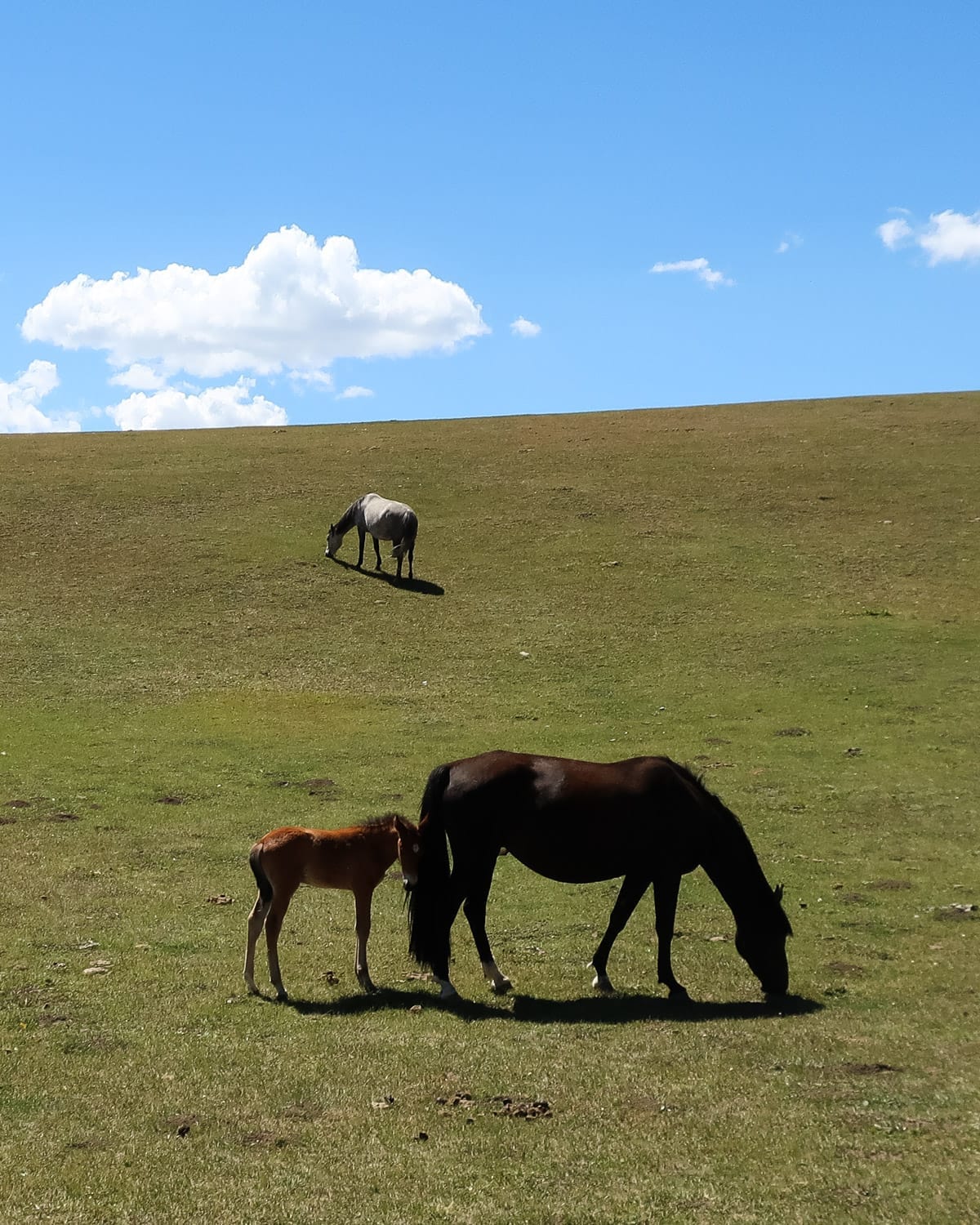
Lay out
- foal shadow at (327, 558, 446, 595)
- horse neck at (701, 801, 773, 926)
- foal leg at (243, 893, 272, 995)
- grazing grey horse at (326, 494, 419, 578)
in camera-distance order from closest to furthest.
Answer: foal leg at (243, 893, 272, 995) → horse neck at (701, 801, 773, 926) → foal shadow at (327, 558, 446, 595) → grazing grey horse at (326, 494, 419, 578)

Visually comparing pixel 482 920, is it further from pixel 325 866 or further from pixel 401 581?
pixel 401 581

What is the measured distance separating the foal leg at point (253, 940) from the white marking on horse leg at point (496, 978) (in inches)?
82.2

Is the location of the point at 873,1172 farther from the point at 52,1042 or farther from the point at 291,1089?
the point at 52,1042

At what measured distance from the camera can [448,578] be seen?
1403 inches

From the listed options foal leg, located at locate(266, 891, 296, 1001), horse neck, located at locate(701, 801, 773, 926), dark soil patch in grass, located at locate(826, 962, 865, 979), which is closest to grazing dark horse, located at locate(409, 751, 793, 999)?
horse neck, located at locate(701, 801, 773, 926)

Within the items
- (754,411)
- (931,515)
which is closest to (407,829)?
(931,515)

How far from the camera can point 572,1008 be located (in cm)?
1062

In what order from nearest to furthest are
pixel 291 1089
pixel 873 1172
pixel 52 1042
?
pixel 873 1172 → pixel 291 1089 → pixel 52 1042

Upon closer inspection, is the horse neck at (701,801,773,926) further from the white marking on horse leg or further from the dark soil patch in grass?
the white marking on horse leg

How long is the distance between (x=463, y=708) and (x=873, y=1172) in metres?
19.1

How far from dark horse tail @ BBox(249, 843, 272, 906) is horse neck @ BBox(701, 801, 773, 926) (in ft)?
13.5

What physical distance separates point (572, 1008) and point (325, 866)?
2599 mm

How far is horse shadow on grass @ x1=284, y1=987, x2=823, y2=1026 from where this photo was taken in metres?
10.3

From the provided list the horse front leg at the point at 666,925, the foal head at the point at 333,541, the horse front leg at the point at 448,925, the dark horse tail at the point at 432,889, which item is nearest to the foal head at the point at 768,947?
the horse front leg at the point at 666,925
